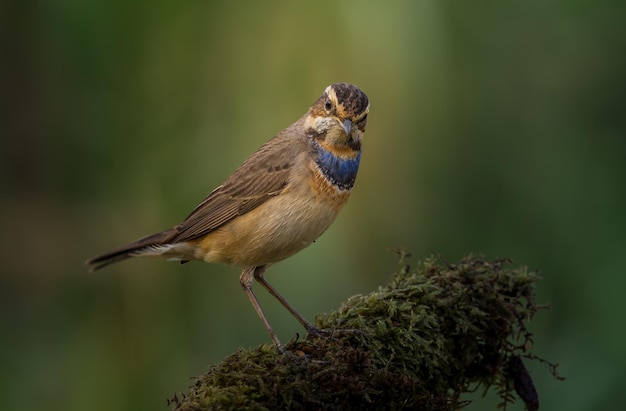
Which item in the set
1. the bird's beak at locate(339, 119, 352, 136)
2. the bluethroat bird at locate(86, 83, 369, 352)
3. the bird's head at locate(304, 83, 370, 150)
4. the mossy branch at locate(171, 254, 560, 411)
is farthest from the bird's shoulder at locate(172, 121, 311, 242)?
the mossy branch at locate(171, 254, 560, 411)

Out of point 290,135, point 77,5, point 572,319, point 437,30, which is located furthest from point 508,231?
point 77,5

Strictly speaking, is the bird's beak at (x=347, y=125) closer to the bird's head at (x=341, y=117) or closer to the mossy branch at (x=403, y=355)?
the bird's head at (x=341, y=117)

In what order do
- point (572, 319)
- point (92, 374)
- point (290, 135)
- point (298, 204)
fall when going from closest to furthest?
point (298, 204) → point (290, 135) → point (572, 319) → point (92, 374)

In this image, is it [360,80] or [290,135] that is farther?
[360,80]

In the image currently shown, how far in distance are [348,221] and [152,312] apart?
146 cm

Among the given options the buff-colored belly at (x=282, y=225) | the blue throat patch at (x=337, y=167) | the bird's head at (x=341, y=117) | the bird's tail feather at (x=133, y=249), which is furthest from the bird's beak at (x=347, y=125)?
the bird's tail feather at (x=133, y=249)

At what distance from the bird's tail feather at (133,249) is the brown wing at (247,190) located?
6 cm

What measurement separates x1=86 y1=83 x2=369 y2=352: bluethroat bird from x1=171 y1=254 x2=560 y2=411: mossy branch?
573mm

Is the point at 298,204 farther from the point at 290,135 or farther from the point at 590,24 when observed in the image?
the point at 590,24

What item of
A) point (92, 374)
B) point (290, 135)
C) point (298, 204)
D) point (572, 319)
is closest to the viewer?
point (298, 204)

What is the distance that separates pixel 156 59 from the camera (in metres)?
6.18

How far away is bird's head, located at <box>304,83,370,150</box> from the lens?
4516 mm

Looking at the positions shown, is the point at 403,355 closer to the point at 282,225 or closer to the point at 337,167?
the point at 282,225

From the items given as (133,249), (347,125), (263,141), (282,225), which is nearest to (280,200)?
(282,225)
